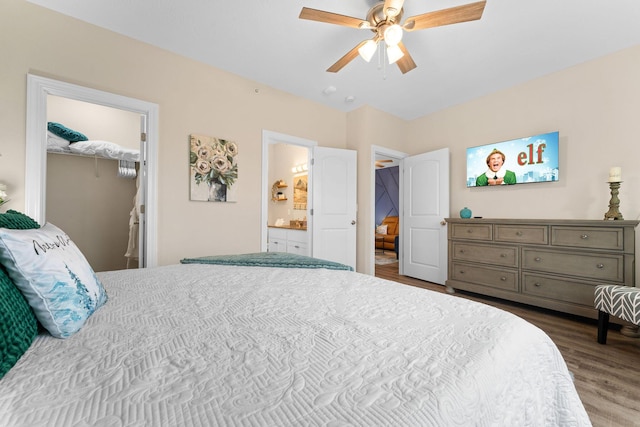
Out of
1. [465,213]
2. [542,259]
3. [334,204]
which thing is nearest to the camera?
[542,259]

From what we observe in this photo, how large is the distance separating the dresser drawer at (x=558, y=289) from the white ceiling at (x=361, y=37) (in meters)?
2.25

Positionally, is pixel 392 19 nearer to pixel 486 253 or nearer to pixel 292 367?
pixel 292 367

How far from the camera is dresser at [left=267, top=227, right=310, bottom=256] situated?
4.11m

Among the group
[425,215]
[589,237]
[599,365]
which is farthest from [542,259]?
[425,215]

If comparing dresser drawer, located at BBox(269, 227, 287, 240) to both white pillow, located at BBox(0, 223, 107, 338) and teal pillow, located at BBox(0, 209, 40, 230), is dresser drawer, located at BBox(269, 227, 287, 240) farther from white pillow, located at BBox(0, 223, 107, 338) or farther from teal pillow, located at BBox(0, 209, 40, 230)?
white pillow, located at BBox(0, 223, 107, 338)

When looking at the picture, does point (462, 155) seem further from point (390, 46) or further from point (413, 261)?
point (390, 46)

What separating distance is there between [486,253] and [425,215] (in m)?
1.11

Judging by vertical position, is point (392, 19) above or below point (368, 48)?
above

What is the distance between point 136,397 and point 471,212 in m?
3.96

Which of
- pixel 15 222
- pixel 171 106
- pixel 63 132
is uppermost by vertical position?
pixel 171 106

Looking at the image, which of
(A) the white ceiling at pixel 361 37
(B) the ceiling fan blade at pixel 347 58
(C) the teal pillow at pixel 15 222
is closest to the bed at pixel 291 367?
(C) the teal pillow at pixel 15 222

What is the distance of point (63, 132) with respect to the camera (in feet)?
9.70

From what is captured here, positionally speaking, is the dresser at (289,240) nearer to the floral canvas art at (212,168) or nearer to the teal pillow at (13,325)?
the floral canvas art at (212,168)

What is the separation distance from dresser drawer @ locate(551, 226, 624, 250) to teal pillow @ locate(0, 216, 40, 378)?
3.67 metres
